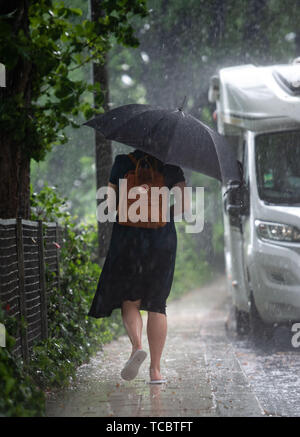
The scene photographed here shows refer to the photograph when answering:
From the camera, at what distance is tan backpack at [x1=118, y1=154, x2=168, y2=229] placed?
611 cm

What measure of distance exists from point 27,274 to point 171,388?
138cm

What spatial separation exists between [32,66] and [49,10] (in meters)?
0.47

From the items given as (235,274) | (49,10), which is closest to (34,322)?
(49,10)

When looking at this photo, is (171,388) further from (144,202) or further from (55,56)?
(55,56)

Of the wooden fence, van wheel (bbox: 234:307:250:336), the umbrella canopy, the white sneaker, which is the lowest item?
van wheel (bbox: 234:307:250:336)

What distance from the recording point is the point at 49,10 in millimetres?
6496

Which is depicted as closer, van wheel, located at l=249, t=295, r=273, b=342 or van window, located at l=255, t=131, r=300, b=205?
van window, located at l=255, t=131, r=300, b=205

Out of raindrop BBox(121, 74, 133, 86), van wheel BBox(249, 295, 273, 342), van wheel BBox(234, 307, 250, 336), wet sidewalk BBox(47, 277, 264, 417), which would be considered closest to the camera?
wet sidewalk BBox(47, 277, 264, 417)

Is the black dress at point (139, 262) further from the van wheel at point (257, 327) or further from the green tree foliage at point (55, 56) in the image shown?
the van wheel at point (257, 327)

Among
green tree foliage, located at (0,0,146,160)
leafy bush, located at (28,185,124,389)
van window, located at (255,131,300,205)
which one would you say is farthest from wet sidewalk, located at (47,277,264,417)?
green tree foliage, located at (0,0,146,160)

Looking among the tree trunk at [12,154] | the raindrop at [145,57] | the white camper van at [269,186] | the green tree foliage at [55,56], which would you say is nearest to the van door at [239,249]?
the white camper van at [269,186]

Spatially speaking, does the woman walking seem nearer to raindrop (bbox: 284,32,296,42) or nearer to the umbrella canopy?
the umbrella canopy

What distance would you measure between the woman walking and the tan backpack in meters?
0.05

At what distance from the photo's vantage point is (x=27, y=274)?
248 inches
